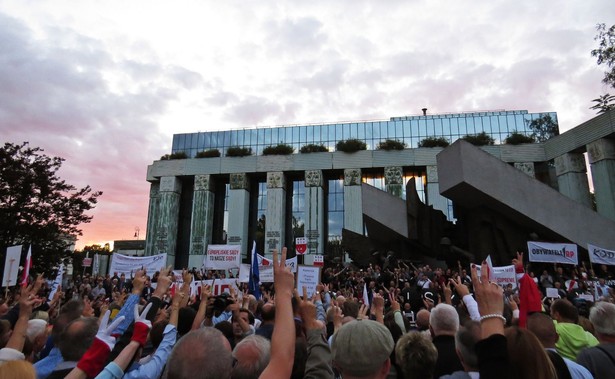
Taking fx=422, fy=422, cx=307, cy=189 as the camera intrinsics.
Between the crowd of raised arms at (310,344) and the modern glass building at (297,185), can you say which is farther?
the modern glass building at (297,185)

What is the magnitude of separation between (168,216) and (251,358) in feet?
146

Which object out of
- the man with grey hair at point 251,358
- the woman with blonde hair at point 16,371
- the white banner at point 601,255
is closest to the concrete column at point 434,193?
the white banner at point 601,255

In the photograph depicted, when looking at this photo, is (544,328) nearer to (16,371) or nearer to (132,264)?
(16,371)

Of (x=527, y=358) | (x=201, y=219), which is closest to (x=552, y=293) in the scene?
(x=527, y=358)

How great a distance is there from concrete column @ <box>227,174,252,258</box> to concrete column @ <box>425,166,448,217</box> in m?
18.6

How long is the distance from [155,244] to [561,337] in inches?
1752

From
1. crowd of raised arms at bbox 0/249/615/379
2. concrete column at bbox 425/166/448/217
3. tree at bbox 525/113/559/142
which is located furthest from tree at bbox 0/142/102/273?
tree at bbox 525/113/559/142

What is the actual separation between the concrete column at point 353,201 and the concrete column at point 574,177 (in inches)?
674

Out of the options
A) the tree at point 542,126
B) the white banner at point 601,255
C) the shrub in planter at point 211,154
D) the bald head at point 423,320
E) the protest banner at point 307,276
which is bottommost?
the bald head at point 423,320

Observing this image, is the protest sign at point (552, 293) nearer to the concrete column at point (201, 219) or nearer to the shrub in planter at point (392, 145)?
the shrub in planter at point (392, 145)

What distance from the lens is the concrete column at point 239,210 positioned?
43300 millimetres

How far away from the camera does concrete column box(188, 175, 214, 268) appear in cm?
4269

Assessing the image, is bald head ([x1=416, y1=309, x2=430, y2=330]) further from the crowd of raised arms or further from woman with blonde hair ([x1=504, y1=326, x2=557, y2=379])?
woman with blonde hair ([x1=504, y1=326, x2=557, y2=379])

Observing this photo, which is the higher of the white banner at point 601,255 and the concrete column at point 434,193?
the concrete column at point 434,193
